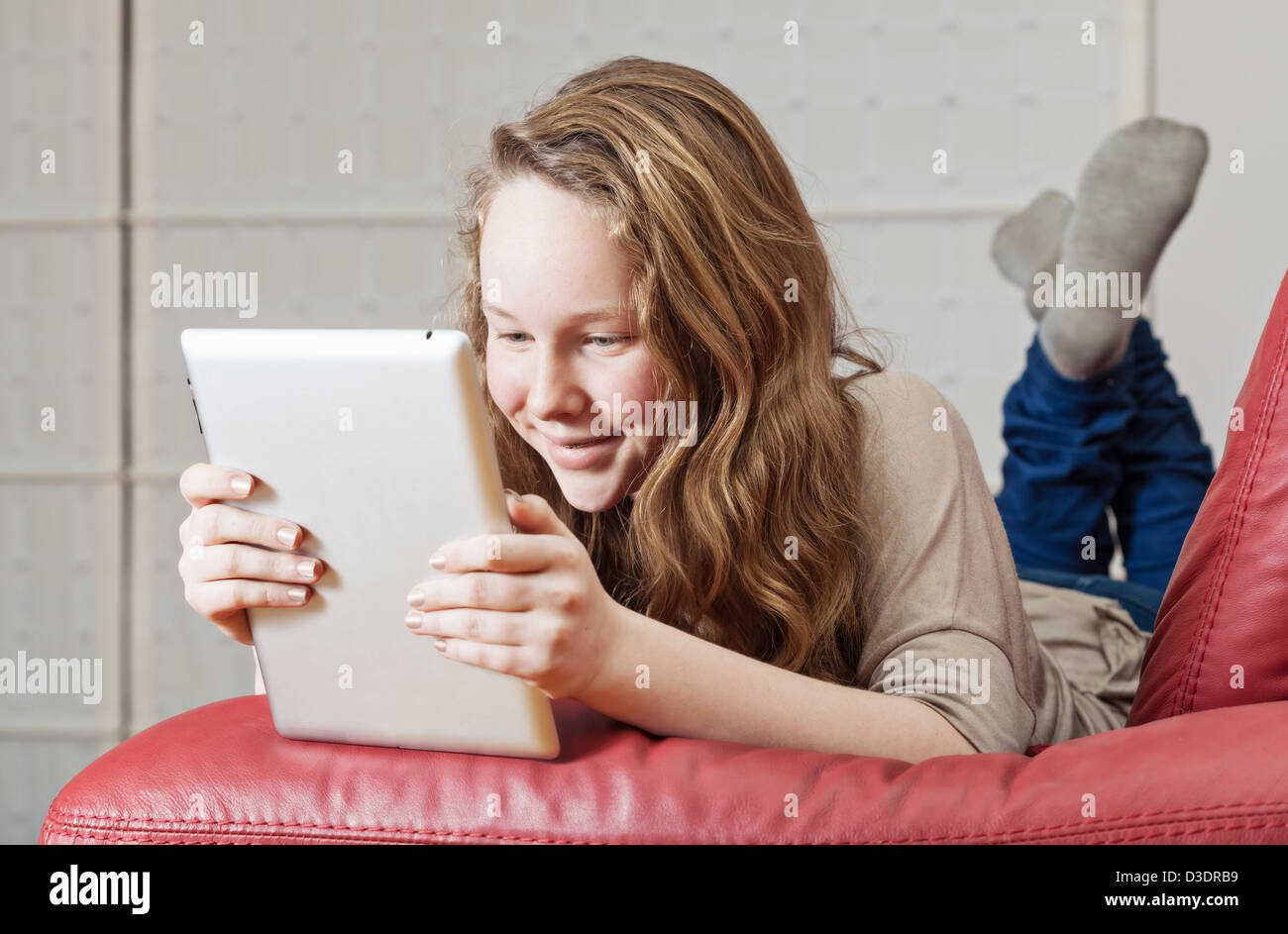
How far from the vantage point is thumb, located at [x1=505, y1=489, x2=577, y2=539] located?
0.64 meters

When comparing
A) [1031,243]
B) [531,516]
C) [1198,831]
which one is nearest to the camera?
[1198,831]

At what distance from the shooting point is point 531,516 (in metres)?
0.65

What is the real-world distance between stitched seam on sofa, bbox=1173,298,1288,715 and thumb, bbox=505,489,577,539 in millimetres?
415

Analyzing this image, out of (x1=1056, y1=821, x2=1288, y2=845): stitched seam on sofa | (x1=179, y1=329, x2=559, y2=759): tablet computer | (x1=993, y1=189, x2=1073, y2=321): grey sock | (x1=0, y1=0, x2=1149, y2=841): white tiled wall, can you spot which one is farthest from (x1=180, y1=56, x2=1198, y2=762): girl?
(x1=0, y1=0, x2=1149, y2=841): white tiled wall

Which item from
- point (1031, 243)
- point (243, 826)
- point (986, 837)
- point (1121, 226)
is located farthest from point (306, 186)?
point (986, 837)

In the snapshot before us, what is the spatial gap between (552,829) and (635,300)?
1.43ft

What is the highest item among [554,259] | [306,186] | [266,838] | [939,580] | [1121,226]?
[306,186]

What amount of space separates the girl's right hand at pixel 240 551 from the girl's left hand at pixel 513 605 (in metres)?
0.08

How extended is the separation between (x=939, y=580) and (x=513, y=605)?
400mm

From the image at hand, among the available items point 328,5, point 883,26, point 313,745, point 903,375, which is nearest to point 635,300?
point 903,375

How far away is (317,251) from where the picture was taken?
7.54 ft

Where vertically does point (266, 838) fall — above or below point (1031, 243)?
below

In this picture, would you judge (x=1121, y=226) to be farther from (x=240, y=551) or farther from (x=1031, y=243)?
(x=240, y=551)

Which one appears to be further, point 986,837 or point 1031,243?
point 1031,243
